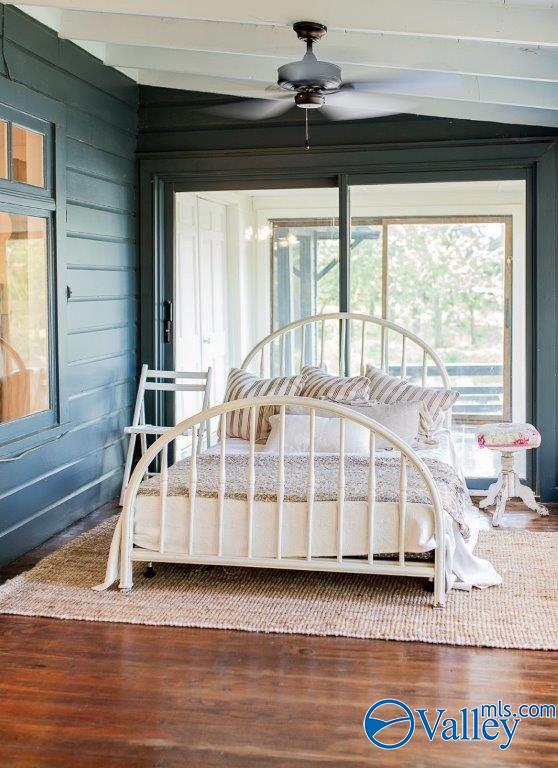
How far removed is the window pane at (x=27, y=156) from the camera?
4.57 meters

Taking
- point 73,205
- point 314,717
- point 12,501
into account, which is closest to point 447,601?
point 314,717

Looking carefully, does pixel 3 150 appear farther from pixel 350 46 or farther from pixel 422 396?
pixel 422 396

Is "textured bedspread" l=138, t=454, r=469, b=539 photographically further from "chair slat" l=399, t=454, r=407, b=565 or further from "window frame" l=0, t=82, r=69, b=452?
"window frame" l=0, t=82, r=69, b=452

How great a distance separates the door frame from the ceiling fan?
68cm

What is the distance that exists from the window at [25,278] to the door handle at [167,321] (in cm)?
140

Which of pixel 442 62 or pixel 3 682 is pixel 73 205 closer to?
pixel 442 62

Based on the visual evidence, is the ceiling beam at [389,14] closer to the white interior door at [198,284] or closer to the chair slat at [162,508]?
the chair slat at [162,508]

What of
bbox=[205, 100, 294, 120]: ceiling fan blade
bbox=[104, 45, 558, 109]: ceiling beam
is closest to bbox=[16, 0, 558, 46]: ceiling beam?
bbox=[205, 100, 294, 120]: ceiling fan blade

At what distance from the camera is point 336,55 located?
473 centimetres

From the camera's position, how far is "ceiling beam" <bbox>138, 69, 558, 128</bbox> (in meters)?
5.67

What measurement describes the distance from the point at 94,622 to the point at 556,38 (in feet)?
9.50

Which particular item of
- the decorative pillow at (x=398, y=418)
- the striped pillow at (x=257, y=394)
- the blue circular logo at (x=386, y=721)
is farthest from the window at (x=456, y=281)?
the blue circular logo at (x=386, y=721)

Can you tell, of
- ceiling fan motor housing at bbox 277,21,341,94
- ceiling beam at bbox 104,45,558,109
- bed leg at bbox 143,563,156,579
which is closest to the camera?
ceiling fan motor housing at bbox 277,21,341,94

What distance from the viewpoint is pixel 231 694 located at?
305cm
